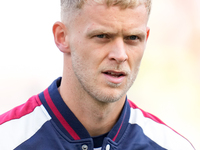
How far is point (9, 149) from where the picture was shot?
72.2 inches

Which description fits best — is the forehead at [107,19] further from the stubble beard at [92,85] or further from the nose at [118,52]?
the stubble beard at [92,85]

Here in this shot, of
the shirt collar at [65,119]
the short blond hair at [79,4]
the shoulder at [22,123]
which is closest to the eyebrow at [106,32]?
the short blond hair at [79,4]

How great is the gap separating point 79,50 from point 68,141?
519 millimetres

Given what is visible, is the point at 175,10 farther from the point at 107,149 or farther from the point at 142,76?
the point at 107,149

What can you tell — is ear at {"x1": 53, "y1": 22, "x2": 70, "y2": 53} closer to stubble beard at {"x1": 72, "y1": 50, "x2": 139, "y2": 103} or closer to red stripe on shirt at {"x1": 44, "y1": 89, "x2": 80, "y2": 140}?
stubble beard at {"x1": 72, "y1": 50, "x2": 139, "y2": 103}

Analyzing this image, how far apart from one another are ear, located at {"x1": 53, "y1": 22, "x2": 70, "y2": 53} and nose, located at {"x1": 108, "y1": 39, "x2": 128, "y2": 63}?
0.31 m

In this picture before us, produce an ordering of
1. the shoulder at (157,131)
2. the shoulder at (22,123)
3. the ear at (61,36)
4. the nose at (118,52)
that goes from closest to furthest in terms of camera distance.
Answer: the nose at (118,52), the shoulder at (22,123), the ear at (61,36), the shoulder at (157,131)

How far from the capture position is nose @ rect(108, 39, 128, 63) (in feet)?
5.81

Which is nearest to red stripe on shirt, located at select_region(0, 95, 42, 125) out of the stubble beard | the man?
the man

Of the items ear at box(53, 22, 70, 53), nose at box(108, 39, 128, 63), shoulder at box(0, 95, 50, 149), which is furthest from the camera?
ear at box(53, 22, 70, 53)

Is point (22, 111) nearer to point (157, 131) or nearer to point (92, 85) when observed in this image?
point (92, 85)

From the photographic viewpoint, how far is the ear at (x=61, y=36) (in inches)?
78.2

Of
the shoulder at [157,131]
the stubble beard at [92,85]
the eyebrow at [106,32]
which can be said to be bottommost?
the shoulder at [157,131]

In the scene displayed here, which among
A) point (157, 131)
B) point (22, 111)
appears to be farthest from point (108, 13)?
point (157, 131)
